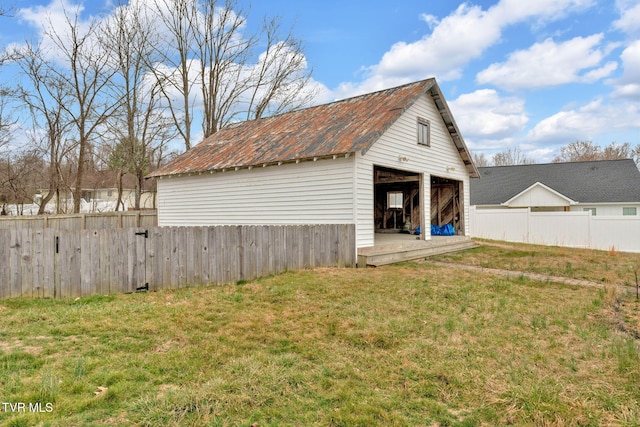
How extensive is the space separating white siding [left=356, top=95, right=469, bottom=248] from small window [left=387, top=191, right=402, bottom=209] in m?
3.11

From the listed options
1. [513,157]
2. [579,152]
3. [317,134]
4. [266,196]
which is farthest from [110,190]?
[579,152]

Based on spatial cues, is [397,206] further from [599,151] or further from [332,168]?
[599,151]

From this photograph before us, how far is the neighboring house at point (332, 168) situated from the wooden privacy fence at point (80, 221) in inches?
48.1

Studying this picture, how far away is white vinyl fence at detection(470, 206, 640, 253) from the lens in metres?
16.5

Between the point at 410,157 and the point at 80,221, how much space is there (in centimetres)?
1269

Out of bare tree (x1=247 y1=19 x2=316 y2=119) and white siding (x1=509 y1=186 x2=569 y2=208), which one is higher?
bare tree (x1=247 y1=19 x2=316 y2=119)

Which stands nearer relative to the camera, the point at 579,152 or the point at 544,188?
the point at 544,188

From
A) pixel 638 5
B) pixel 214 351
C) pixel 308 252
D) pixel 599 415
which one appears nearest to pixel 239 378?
pixel 214 351

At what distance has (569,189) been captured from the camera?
963 inches

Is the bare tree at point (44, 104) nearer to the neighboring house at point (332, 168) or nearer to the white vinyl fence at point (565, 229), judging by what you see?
the neighboring house at point (332, 168)

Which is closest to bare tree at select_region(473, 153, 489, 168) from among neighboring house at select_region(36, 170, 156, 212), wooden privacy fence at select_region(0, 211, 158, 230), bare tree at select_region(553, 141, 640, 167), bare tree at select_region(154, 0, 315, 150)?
bare tree at select_region(553, 141, 640, 167)

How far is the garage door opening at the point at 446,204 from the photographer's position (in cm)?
1608

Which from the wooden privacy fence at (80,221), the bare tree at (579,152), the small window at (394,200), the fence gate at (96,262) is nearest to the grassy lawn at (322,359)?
the fence gate at (96,262)

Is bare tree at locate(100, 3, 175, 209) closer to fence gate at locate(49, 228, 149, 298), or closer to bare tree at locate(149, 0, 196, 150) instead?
bare tree at locate(149, 0, 196, 150)
